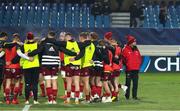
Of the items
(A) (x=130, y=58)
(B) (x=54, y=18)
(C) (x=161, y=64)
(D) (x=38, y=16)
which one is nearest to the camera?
(A) (x=130, y=58)

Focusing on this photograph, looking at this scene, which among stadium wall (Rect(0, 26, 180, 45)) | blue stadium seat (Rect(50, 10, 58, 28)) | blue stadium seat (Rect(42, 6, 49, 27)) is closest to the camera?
stadium wall (Rect(0, 26, 180, 45))

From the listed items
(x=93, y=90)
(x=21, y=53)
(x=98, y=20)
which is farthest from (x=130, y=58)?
(x=98, y=20)

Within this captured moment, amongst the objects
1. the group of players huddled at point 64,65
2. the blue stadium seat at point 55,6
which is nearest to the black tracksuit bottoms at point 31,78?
the group of players huddled at point 64,65

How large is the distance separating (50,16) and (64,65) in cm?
1747

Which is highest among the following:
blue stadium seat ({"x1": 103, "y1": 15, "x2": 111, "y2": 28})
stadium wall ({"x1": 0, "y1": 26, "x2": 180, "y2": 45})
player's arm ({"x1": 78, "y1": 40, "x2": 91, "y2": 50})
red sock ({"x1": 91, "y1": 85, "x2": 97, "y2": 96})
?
blue stadium seat ({"x1": 103, "y1": 15, "x2": 111, "y2": 28})

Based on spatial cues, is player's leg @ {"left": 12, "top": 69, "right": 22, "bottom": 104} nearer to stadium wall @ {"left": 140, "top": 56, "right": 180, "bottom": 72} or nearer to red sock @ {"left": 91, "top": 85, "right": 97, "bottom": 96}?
red sock @ {"left": 91, "top": 85, "right": 97, "bottom": 96}

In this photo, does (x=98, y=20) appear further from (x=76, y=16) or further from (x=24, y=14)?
(x=24, y=14)

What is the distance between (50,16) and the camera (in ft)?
115

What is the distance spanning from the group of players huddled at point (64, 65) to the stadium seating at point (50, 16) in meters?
15.5

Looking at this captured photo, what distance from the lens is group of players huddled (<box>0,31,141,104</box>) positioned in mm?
17516

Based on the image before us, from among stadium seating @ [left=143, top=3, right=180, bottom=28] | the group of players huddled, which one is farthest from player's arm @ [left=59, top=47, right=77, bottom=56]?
stadium seating @ [left=143, top=3, right=180, bottom=28]

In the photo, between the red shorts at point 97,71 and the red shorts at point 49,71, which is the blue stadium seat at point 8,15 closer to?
the red shorts at point 97,71

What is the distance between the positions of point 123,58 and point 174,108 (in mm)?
3114

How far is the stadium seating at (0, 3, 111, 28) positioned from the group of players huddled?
612 inches
